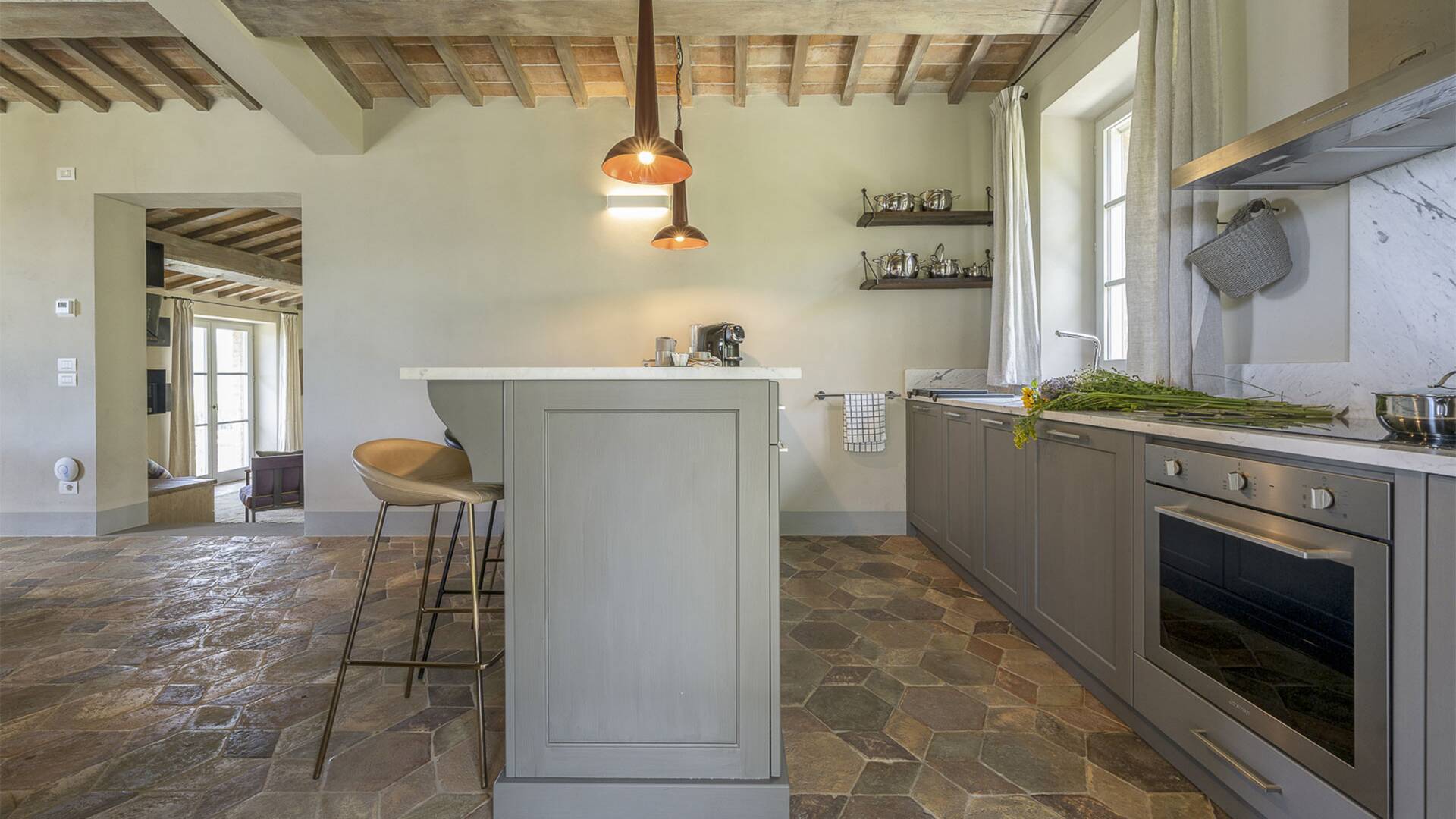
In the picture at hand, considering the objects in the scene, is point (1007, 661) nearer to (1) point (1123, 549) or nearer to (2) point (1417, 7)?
(1) point (1123, 549)

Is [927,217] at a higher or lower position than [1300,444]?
higher

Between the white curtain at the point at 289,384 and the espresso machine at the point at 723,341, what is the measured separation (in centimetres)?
898

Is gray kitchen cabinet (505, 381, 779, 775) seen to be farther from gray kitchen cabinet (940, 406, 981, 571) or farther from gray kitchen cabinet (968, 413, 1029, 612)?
gray kitchen cabinet (940, 406, 981, 571)

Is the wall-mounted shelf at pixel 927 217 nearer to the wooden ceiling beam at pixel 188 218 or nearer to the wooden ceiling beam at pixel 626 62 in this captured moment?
the wooden ceiling beam at pixel 626 62

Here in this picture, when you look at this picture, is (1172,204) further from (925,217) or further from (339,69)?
(339,69)

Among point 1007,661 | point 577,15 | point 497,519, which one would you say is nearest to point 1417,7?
point 1007,661

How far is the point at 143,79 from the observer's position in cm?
363

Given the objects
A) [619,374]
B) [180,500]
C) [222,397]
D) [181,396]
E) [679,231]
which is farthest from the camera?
[222,397]

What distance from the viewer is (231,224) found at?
18.6ft

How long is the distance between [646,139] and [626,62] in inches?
69.0

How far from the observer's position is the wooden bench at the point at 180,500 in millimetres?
4902

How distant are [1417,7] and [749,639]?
7.57 feet

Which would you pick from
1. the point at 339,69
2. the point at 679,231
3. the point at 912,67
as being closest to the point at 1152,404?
the point at 679,231

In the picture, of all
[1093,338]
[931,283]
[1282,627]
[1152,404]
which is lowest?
[1282,627]
